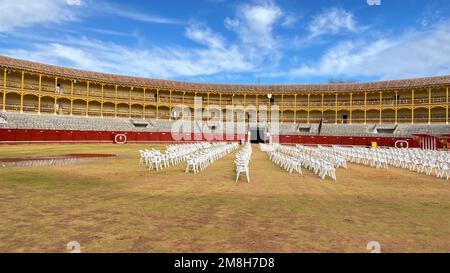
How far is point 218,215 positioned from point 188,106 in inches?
1958

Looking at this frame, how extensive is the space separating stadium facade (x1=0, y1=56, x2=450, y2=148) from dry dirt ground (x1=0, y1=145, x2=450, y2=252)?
96.9 ft

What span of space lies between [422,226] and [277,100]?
171ft

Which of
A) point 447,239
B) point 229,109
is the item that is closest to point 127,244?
point 447,239

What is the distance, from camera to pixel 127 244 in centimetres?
471

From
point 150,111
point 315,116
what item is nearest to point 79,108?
point 150,111

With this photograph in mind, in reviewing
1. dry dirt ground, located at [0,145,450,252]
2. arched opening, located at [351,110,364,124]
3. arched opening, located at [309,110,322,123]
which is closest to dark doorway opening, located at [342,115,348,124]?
arched opening, located at [351,110,364,124]

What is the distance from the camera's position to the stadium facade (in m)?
39.8

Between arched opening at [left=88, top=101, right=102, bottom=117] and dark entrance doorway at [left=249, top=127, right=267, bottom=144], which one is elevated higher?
arched opening at [left=88, top=101, right=102, bottom=117]

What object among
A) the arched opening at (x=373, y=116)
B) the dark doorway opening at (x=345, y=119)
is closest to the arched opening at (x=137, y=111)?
the dark doorway opening at (x=345, y=119)

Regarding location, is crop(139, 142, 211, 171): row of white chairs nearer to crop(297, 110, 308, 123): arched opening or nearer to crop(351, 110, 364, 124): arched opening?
crop(297, 110, 308, 123): arched opening

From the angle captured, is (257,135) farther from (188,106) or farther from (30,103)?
(30,103)

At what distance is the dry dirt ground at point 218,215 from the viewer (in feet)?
15.7

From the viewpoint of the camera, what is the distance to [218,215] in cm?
648
